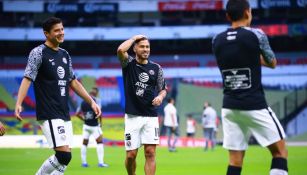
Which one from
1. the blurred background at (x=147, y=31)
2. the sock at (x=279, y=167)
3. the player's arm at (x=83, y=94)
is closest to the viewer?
the sock at (x=279, y=167)

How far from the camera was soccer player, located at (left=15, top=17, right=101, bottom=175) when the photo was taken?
8102 mm

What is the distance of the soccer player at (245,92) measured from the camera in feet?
20.7

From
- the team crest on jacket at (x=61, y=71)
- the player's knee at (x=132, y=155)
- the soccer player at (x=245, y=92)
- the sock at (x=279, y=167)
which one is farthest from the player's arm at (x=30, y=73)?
the sock at (x=279, y=167)

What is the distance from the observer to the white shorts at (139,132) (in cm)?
958

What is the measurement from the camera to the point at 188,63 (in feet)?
173

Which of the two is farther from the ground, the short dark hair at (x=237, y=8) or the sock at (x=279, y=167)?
the short dark hair at (x=237, y=8)

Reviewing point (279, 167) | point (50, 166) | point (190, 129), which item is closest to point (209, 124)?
point (190, 129)

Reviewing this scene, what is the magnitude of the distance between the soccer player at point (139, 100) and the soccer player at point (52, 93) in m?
1.43

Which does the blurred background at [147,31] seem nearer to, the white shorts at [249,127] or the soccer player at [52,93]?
the soccer player at [52,93]

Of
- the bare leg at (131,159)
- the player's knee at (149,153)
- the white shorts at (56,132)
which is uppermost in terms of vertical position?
the white shorts at (56,132)

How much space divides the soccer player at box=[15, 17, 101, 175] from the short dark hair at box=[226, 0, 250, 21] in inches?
120

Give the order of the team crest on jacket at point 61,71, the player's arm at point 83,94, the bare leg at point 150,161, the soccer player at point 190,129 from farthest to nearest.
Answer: the soccer player at point 190,129 → the bare leg at point 150,161 → the player's arm at point 83,94 → the team crest on jacket at point 61,71

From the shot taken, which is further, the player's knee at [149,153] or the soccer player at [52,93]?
the player's knee at [149,153]

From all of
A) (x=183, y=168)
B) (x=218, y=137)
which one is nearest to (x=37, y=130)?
(x=218, y=137)
